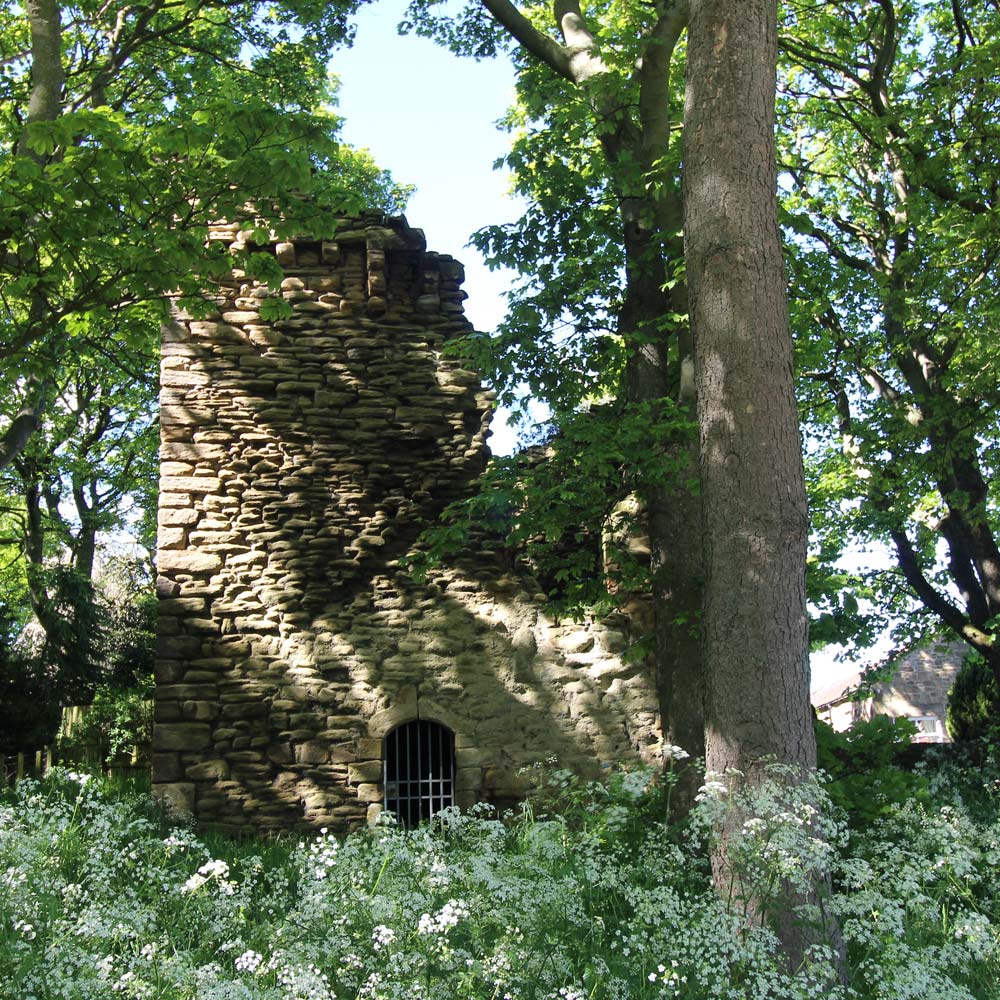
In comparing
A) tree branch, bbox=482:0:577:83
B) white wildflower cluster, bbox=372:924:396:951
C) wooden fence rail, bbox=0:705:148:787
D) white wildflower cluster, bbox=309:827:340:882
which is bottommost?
white wildflower cluster, bbox=372:924:396:951

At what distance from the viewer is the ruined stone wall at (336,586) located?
31.1 ft

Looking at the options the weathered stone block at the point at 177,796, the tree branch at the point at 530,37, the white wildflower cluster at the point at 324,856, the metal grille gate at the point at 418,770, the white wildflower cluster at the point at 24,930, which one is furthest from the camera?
the metal grille gate at the point at 418,770

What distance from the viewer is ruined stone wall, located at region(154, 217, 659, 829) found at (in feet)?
31.1

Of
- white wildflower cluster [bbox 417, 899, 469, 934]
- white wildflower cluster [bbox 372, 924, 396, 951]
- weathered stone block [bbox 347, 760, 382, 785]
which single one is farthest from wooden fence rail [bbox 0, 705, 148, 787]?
white wildflower cluster [bbox 417, 899, 469, 934]

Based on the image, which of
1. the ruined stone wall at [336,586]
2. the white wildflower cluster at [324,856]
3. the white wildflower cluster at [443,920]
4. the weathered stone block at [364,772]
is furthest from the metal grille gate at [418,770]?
the white wildflower cluster at [443,920]

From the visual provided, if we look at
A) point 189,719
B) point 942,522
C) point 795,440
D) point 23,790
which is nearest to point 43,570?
point 189,719

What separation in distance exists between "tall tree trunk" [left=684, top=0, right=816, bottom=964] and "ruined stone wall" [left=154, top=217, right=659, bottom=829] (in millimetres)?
5292

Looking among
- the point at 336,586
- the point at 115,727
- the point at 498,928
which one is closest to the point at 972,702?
the point at 336,586

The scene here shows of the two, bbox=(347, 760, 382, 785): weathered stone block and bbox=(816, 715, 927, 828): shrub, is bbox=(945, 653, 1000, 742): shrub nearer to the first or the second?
bbox=(816, 715, 927, 828): shrub

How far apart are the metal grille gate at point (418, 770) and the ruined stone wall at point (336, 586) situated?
0.69ft

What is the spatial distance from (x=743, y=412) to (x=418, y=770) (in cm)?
605

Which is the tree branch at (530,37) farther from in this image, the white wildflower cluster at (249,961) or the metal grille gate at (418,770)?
the white wildflower cluster at (249,961)

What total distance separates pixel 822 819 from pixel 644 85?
6.83 metres

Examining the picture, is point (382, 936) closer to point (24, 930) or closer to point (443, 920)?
point (443, 920)
